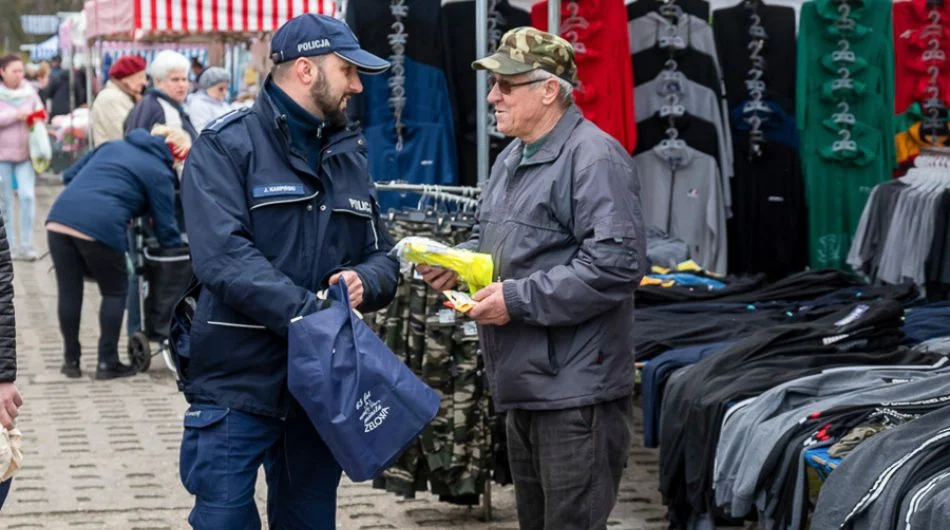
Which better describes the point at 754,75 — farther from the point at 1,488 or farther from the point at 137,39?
the point at 137,39

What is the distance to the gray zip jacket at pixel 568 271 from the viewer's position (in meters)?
3.92

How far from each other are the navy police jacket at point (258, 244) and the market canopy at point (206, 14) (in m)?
8.43

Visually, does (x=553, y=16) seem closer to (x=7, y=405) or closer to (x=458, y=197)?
(x=458, y=197)

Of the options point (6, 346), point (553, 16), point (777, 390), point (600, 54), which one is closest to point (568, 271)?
point (777, 390)

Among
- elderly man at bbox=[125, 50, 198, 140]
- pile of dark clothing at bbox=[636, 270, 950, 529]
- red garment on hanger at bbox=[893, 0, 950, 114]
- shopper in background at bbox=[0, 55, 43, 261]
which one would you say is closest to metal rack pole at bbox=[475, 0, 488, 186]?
pile of dark clothing at bbox=[636, 270, 950, 529]

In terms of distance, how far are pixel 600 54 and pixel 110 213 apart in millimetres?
2975

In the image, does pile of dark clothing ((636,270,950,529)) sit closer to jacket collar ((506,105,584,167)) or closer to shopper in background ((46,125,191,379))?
jacket collar ((506,105,584,167))

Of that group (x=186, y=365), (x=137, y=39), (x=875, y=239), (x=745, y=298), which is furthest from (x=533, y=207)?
(x=137, y=39)

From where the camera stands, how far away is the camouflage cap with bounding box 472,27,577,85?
4039mm

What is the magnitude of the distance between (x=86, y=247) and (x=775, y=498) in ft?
17.9

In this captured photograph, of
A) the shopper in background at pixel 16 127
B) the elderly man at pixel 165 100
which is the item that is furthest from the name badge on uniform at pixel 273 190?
the shopper in background at pixel 16 127

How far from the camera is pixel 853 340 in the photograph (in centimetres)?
538

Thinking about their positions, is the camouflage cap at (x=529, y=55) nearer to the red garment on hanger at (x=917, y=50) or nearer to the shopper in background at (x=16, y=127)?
the red garment on hanger at (x=917, y=50)

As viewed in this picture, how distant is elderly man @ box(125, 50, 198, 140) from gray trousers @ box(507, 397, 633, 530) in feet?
19.9
